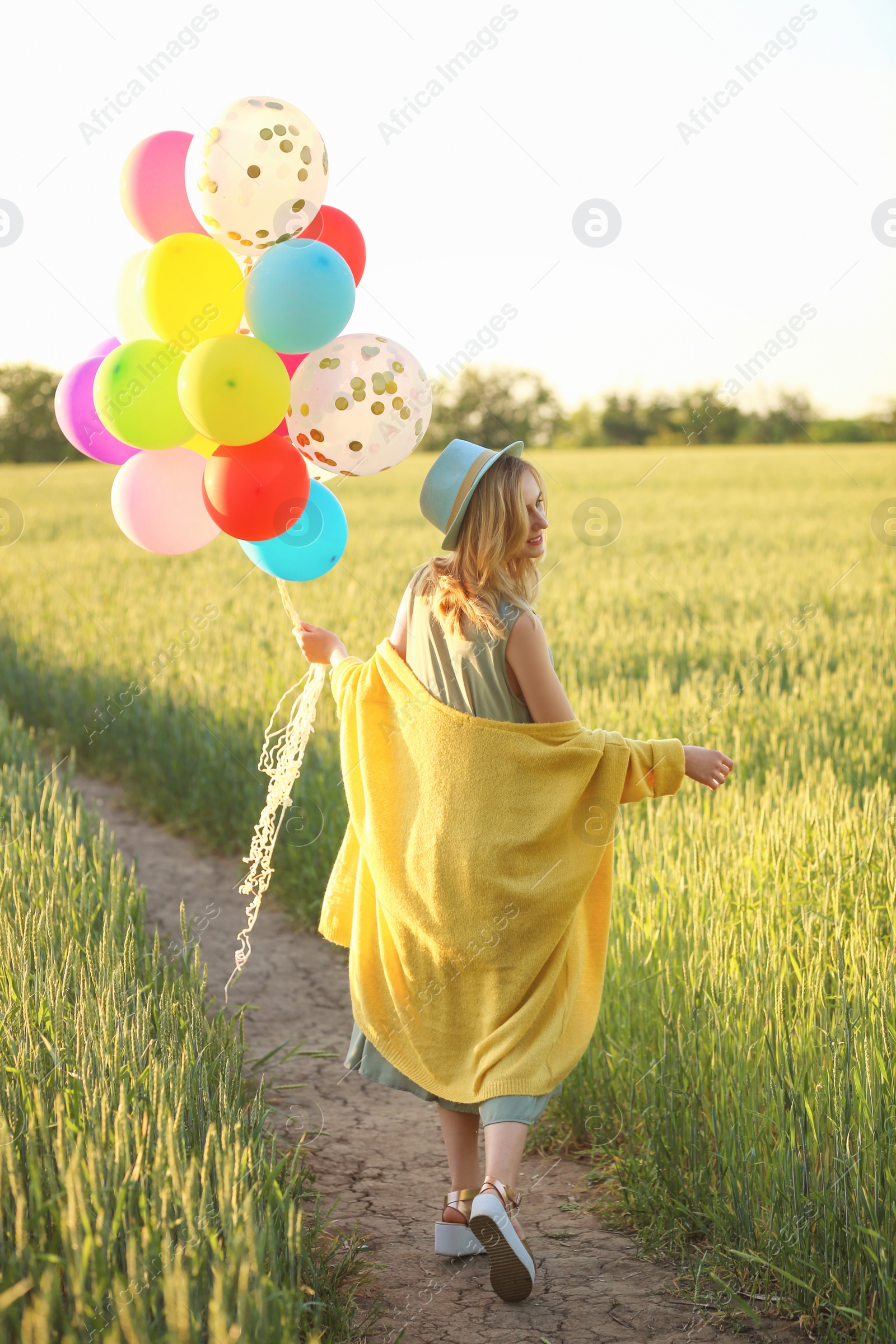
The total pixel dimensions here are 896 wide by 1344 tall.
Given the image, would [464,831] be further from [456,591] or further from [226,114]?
[226,114]

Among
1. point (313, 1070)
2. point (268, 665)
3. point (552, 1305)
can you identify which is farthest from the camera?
point (268, 665)

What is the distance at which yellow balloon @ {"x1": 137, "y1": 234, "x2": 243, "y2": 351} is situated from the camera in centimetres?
252

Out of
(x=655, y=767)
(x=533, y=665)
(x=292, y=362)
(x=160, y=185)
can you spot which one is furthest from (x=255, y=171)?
(x=655, y=767)

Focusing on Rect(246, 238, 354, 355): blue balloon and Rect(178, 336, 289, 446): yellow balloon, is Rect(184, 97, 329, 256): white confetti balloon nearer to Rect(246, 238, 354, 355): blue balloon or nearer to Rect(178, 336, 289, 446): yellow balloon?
Rect(246, 238, 354, 355): blue balloon

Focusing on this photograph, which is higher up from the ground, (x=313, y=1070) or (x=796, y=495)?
(x=796, y=495)

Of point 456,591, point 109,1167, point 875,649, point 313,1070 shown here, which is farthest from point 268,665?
point 109,1167

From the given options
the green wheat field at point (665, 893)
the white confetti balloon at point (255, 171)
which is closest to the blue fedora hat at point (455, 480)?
the white confetti balloon at point (255, 171)

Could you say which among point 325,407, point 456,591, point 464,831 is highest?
point 325,407

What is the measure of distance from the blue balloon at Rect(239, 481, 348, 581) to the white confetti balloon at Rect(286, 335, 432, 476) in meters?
0.15

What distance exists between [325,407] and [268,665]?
4163 mm

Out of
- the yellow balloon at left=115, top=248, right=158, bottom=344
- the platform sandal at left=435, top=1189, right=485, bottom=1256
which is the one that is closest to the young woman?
the platform sandal at left=435, top=1189, right=485, bottom=1256

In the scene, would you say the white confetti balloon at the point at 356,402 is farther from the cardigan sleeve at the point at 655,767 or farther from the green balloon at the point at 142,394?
the cardigan sleeve at the point at 655,767

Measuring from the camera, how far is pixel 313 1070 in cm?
345

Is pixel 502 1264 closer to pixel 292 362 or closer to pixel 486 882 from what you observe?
pixel 486 882
